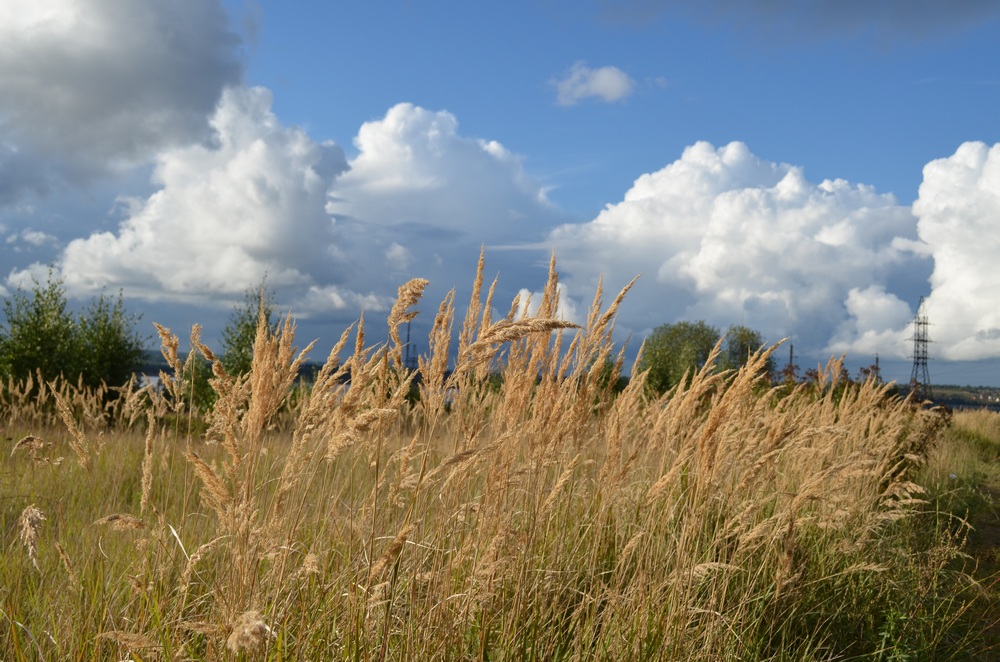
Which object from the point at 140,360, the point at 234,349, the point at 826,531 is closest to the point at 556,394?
the point at 826,531

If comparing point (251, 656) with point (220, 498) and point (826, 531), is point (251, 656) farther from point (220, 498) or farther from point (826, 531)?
point (826, 531)

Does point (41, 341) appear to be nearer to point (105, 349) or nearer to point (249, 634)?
point (105, 349)

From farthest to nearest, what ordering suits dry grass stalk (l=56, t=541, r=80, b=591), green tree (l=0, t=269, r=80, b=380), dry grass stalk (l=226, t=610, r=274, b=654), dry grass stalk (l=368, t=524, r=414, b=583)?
1. green tree (l=0, t=269, r=80, b=380)
2. dry grass stalk (l=56, t=541, r=80, b=591)
3. dry grass stalk (l=368, t=524, r=414, b=583)
4. dry grass stalk (l=226, t=610, r=274, b=654)

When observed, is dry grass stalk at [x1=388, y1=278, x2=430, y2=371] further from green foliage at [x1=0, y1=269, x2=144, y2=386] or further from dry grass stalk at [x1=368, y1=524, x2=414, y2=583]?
green foliage at [x1=0, y1=269, x2=144, y2=386]

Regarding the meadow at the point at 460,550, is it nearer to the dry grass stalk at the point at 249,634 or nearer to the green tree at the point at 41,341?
the dry grass stalk at the point at 249,634

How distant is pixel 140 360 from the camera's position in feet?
67.5

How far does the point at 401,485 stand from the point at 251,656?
21.9 inches

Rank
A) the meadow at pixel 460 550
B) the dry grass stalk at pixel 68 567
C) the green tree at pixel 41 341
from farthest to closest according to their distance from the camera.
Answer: the green tree at pixel 41 341, the dry grass stalk at pixel 68 567, the meadow at pixel 460 550

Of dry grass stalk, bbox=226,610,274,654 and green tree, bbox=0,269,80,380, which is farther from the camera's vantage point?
green tree, bbox=0,269,80,380

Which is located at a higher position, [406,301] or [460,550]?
[406,301]

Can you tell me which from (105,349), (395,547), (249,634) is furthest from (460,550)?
(105,349)

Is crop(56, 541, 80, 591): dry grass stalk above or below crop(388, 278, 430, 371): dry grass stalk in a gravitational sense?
below

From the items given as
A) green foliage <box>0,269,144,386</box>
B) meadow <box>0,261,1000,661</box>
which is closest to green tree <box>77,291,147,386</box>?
green foliage <box>0,269,144,386</box>

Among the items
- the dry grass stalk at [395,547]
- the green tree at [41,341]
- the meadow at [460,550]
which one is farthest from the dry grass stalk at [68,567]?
the green tree at [41,341]
